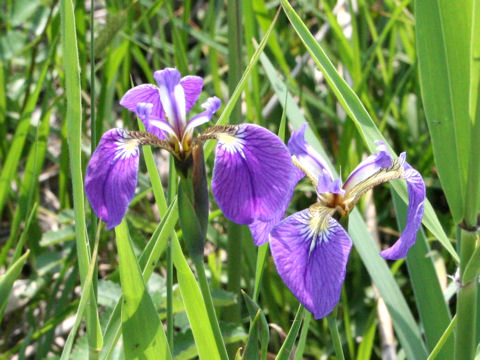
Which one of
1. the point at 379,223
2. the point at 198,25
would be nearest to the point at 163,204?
the point at 379,223

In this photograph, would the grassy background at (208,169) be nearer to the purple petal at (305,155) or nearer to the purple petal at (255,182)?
the purple petal at (305,155)

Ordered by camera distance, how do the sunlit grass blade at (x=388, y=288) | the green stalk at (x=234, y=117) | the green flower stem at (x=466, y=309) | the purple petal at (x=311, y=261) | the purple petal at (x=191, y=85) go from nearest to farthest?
the purple petal at (x=311, y=261)
the green flower stem at (x=466, y=309)
the purple petal at (x=191, y=85)
the sunlit grass blade at (x=388, y=288)
the green stalk at (x=234, y=117)

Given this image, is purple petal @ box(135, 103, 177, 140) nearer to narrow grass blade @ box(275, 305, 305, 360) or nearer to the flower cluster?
the flower cluster

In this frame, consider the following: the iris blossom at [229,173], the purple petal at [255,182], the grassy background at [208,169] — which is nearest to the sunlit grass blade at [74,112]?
the iris blossom at [229,173]

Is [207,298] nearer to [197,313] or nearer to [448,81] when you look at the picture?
[197,313]

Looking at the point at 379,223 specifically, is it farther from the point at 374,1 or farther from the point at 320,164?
the point at 320,164

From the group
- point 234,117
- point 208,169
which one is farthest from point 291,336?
point 208,169

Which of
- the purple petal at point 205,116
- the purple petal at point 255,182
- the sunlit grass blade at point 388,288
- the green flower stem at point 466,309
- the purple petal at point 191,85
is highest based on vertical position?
the purple petal at point 191,85

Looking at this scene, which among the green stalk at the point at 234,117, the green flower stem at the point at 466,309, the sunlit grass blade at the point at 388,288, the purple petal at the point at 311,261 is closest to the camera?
→ the purple petal at the point at 311,261
